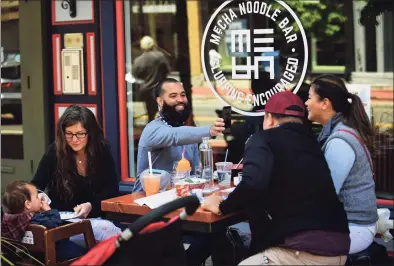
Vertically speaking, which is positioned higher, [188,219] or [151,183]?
[151,183]

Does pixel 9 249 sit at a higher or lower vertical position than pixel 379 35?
lower

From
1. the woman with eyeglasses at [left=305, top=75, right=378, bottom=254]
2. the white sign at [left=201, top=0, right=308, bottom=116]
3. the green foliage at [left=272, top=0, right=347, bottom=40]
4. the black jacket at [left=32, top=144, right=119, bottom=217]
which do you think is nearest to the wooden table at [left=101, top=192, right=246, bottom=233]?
the black jacket at [left=32, top=144, right=119, bottom=217]

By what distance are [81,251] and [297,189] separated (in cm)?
161

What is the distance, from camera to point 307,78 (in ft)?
20.4

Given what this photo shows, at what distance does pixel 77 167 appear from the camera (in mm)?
5098

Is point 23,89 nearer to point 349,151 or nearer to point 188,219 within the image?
point 188,219

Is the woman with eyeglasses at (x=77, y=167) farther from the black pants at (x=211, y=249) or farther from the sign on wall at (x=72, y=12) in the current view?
the sign on wall at (x=72, y=12)

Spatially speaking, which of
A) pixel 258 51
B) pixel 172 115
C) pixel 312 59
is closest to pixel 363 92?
pixel 312 59

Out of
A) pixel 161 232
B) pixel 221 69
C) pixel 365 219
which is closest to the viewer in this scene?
pixel 161 232

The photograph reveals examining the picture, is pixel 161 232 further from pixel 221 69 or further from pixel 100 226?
pixel 221 69

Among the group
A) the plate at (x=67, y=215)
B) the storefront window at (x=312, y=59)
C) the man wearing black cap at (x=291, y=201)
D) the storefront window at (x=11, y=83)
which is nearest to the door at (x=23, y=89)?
the storefront window at (x=11, y=83)

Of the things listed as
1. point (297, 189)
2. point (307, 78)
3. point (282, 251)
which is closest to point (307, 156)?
point (297, 189)

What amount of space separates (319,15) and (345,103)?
2057 mm

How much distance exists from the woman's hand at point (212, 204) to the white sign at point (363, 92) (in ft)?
7.89
